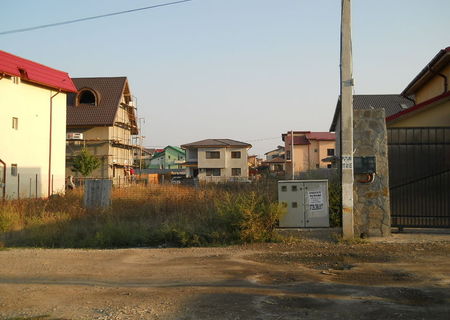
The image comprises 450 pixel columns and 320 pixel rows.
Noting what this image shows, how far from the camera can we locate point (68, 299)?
6.73 meters

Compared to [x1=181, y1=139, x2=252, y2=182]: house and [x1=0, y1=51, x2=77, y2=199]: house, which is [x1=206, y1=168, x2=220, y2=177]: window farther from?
[x1=0, y1=51, x2=77, y2=199]: house

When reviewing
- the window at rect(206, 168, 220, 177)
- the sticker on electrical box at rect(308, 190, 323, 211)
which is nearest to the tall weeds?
the sticker on electrical box at rect(308, 190, 323, 211)

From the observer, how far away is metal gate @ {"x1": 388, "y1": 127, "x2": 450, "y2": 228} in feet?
39.0

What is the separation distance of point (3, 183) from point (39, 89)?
9.20 m

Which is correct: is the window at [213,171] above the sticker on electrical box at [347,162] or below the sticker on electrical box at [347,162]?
above

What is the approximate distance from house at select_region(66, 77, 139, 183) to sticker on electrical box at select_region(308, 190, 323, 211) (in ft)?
126

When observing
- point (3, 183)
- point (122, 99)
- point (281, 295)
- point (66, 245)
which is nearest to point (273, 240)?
point (281, 295)

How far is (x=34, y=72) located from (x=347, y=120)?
90.8 feet

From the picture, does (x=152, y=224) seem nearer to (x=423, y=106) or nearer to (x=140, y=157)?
(x=423, y=106)

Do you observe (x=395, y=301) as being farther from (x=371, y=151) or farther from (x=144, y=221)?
(x=144, y=221)

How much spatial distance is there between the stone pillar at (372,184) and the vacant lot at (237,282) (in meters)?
0.67

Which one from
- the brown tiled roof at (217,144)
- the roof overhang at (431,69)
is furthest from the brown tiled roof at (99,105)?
the roof overhang at (431,69)

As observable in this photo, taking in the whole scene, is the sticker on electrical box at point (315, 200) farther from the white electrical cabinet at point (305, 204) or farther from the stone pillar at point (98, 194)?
the stone pillar at point (98, 194)

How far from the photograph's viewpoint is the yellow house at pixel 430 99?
14.1 metres
